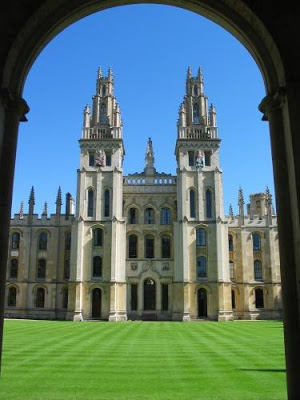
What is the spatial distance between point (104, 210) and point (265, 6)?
4501 centimetres

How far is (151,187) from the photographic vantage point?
54969mm

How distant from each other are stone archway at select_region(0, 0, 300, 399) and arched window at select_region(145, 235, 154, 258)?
4515 centimetres

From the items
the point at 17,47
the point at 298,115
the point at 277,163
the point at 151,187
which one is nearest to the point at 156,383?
the point at 277,163

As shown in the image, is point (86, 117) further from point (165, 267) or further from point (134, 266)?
point (165, 267)

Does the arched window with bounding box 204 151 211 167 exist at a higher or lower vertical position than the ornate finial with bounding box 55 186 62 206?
higher

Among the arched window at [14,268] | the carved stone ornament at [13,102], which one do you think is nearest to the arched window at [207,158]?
the arched window at [14,268]

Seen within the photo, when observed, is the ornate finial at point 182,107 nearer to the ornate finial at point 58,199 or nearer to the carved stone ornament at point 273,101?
the ornate finial at point 58,199

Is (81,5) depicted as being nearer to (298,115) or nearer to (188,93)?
(298,115)

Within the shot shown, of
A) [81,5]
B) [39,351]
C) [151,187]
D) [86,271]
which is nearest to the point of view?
[81,5]

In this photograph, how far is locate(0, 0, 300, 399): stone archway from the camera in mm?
7574

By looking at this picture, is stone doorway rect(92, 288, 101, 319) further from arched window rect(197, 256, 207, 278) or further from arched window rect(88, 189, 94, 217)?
arched window rect(197, 256, 207, 278)

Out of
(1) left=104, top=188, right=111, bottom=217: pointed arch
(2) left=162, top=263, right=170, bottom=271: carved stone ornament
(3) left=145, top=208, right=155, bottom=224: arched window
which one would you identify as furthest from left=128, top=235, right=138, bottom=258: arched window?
(1) left=104, top=188, right=111, bottom=217: pointed arch

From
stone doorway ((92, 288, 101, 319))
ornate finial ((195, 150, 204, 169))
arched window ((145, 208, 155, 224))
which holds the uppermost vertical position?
ornate finial ((195, 150, 204, 169))

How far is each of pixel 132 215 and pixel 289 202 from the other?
154 feet
